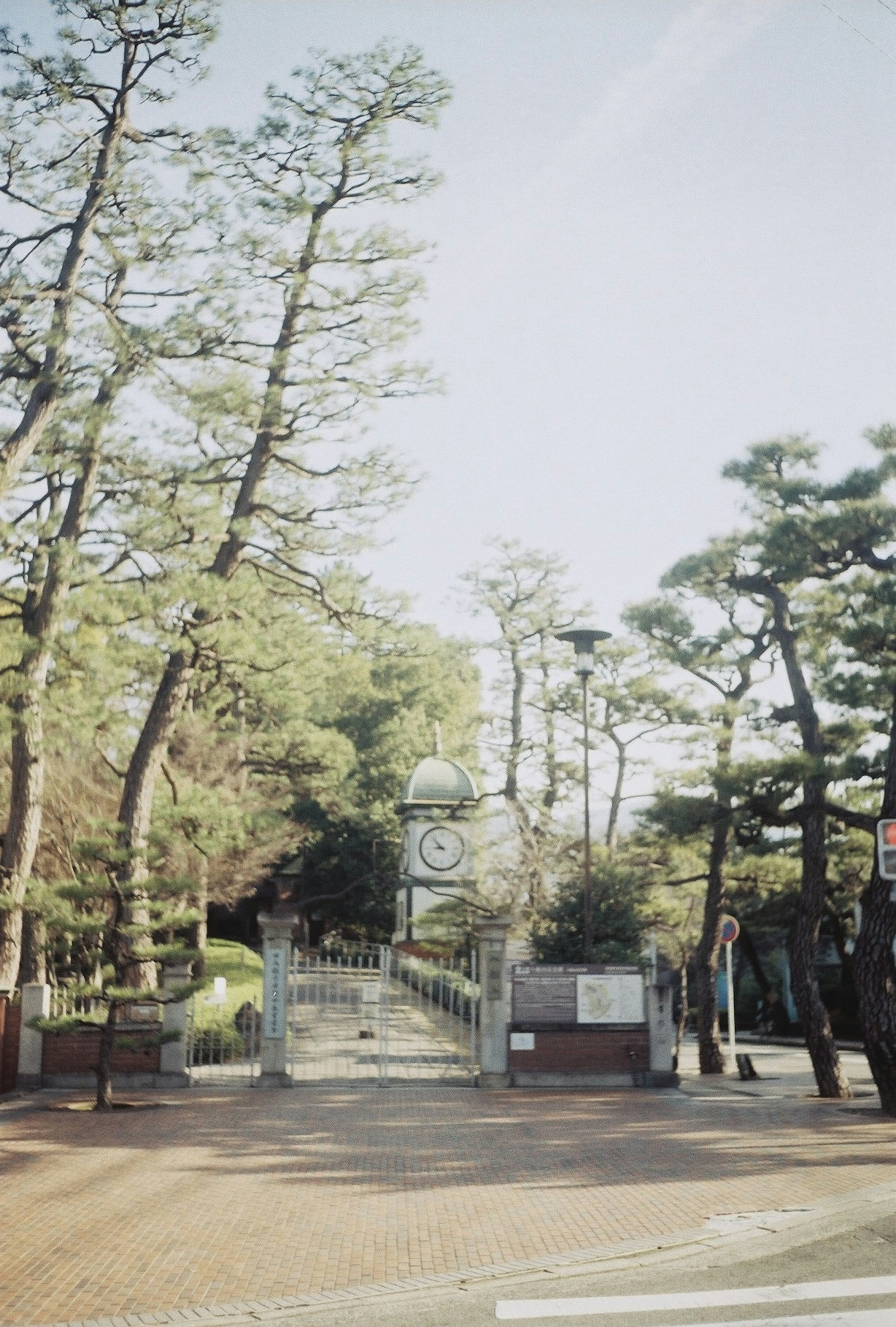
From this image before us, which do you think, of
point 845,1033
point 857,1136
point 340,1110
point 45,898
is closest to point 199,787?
point 45,898

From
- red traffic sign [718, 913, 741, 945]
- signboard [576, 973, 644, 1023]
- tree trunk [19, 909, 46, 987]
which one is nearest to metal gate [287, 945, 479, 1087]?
signboard [576, 973, 644, 1023]

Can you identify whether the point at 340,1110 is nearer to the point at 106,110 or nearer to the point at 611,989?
the point at 611,989

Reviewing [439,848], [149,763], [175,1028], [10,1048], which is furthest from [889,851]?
[439,848]

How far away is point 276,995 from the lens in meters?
18.6

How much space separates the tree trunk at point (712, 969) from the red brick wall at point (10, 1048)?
13.3 meters

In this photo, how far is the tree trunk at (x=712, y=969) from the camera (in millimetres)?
24828

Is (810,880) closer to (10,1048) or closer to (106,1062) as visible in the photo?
(106,1062)

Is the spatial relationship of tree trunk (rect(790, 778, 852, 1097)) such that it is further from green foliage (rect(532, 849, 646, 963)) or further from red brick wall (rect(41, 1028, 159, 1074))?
red brick wall (rect(41, 1028, 159, 1074))

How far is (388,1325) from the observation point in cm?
723

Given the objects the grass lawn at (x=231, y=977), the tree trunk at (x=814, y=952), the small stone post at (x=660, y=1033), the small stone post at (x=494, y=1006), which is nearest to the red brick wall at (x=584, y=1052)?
the small stone post at (x=660, y=1033)

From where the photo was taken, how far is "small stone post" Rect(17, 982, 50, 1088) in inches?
693

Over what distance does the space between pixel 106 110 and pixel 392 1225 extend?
16858 millimetres

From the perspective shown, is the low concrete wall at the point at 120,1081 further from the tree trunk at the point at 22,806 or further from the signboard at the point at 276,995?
the tree trunk at the point at 22,806

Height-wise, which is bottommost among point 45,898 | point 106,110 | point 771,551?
point 45,898
